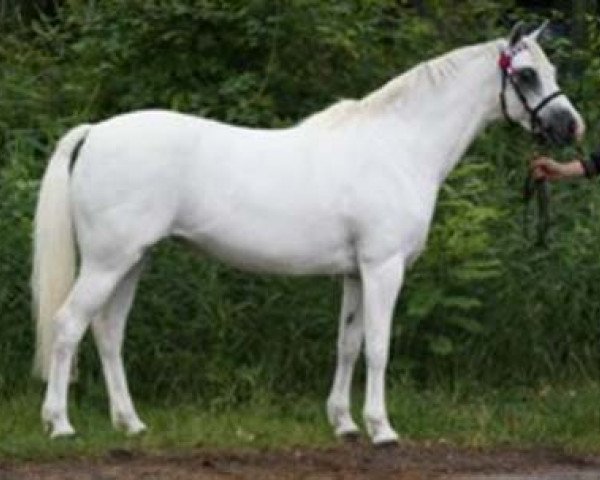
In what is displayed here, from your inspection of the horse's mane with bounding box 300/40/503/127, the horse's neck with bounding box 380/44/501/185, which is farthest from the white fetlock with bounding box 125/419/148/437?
the horse's neck with bounding box 380/44/501/185

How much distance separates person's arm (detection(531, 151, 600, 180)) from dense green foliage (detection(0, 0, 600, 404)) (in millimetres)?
1366

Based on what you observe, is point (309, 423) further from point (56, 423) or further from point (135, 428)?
point (56, 423)

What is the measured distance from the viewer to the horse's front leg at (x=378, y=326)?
839 cm

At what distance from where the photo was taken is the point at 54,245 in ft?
28.0

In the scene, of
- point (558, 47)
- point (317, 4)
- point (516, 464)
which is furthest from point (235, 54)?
point (516, 464)

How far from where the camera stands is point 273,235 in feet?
27.8

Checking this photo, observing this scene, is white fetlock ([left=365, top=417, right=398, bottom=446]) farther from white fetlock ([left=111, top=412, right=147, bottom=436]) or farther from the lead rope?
the lead rope

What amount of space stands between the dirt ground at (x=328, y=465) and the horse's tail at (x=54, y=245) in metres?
0.86

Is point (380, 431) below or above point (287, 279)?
below

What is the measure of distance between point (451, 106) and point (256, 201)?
44.9 inches

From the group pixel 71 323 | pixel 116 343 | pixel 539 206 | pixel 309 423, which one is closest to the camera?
pixel 71 323

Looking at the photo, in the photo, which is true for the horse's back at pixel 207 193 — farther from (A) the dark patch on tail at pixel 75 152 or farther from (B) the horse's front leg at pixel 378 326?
(B) the horse's front leg at pixel 378 326

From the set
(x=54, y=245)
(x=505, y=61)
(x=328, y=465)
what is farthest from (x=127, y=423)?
(x=505, y=61)

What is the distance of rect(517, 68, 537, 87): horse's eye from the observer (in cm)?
866
